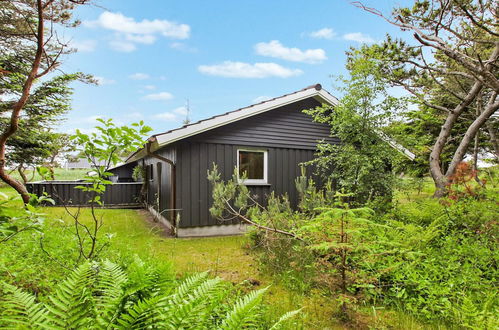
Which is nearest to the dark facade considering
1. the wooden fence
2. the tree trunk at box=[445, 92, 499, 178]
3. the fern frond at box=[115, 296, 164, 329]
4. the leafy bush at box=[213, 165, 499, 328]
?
the leafy bush at box=[213, 165, 499, 328]

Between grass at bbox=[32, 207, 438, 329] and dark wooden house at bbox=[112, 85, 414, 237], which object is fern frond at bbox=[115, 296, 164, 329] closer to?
grass at bbox=[32, 207, 438, 329]

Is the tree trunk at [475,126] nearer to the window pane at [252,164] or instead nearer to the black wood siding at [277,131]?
the black wood siding at [277,131]

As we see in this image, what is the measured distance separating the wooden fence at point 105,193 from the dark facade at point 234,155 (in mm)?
4508

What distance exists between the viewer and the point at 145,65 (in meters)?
Answer: 13.8

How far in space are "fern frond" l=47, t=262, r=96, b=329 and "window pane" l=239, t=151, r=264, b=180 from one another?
6.12m

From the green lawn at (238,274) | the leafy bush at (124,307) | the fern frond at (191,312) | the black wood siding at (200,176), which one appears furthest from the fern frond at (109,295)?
the black wood siding at (200,176)

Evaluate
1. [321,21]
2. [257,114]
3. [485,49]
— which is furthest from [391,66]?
[257,114]

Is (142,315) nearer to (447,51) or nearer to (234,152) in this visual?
(447,51)

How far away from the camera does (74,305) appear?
0.99 metres

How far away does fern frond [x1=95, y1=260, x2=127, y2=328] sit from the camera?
1010 millimetres

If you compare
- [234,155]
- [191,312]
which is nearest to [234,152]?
[234,155]

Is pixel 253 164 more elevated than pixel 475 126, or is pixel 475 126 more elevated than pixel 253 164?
pixel 475 126

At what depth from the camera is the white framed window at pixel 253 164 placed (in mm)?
7257

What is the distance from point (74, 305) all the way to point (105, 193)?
12.5 metres
